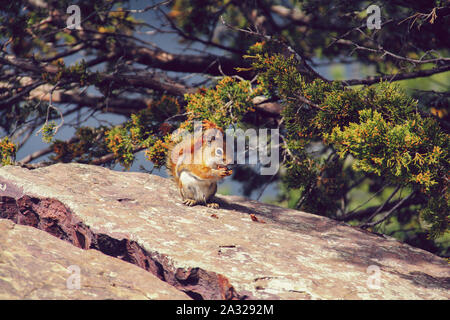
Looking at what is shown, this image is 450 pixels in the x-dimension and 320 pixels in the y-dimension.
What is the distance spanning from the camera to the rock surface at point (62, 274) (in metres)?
3.09

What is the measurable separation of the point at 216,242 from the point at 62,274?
1206 mm

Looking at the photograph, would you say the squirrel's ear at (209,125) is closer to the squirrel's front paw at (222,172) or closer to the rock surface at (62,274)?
the squirrel's front paw at (222,172)

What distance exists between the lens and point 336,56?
823 cm

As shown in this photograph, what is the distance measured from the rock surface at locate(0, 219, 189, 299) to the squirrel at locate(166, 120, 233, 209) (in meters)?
1.18

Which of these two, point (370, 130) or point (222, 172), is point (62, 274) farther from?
point (370, 130)

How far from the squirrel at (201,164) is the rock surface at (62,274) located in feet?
3.88

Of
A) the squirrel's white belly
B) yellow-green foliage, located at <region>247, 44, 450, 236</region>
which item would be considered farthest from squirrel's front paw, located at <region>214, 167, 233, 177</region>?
yellow-green foliage, located at <region>247, 44, 450, 236</region>

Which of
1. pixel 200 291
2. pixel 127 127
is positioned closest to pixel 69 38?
pixel 127 127

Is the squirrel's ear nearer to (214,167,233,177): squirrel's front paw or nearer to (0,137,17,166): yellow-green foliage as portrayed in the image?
(214,167,233,177): squirrel's front paw

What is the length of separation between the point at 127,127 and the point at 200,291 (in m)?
2.70

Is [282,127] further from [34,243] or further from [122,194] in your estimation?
[34,243]

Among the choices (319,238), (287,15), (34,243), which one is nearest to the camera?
(34,243)

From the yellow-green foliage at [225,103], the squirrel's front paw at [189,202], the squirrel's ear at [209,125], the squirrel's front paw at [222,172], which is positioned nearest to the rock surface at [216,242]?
the squirrel's front paw at [189,202]
